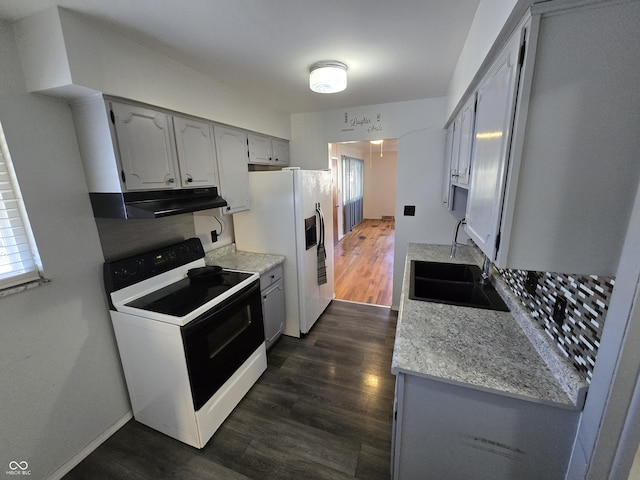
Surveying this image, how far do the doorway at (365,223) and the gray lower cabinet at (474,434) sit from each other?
7.71 ft

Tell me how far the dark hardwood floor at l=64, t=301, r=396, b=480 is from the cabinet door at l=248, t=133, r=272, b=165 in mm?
2004

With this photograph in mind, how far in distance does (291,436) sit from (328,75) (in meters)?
2.46

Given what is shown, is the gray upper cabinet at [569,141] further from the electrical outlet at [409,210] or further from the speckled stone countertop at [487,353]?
the electrical outlet at [409,210]

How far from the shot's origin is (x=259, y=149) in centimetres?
276

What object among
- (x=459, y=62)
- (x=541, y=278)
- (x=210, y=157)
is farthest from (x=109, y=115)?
(x=541, y=278)

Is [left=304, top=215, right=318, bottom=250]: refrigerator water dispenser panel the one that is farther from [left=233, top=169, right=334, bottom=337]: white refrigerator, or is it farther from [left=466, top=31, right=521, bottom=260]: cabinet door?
[left=466, top=31, right=521, bottom=260]: cabinet door

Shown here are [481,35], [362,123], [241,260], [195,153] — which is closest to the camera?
[481,35]

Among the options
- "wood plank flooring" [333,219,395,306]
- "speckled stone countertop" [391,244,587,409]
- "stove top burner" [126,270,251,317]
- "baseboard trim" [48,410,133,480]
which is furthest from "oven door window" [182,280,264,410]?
"wood plank flooring" [333,219,395,306]

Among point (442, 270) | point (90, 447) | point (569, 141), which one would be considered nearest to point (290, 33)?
point (569, 141)

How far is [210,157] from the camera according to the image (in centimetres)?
212

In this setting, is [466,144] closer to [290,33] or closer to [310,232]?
[290,33]

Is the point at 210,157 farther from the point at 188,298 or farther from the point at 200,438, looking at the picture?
the point at 200,438

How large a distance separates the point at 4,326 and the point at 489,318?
8.13 feet

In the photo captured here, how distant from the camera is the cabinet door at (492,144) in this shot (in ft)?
2.81
